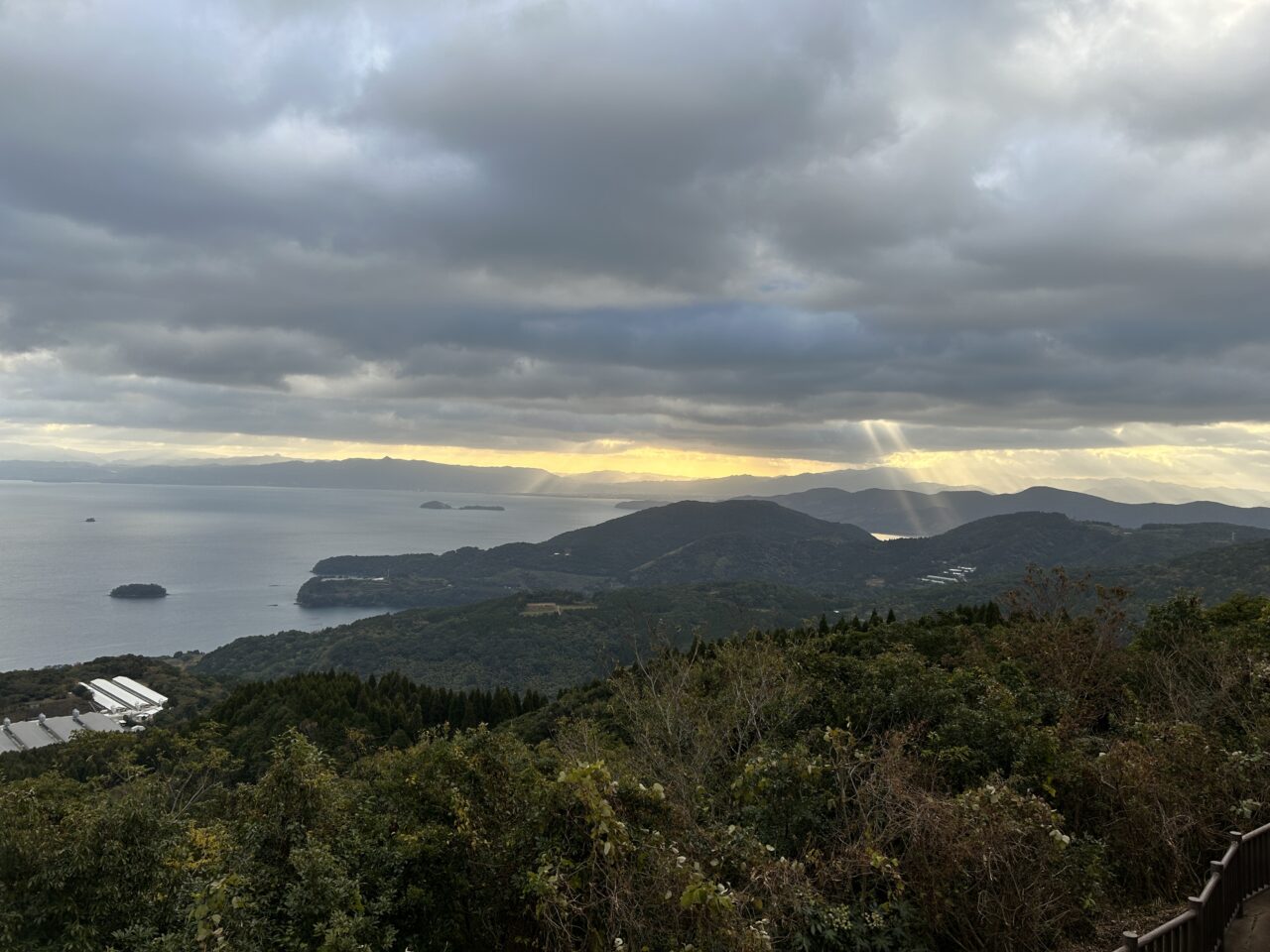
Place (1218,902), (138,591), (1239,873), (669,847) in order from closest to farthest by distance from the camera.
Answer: (1218,902), (1239,873), (669,847), (138,591)

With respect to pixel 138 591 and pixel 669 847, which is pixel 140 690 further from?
pixel 138 591

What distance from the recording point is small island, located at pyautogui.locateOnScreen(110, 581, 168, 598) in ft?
545

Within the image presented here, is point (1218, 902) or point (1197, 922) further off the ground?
point (1197, 922)

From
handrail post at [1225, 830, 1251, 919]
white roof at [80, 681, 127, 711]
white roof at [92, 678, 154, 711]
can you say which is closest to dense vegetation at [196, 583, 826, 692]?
white roof at [92, 678, 154, 711]

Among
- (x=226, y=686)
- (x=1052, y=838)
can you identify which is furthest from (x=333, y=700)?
(x=1052, y=838)

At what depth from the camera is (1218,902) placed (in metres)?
6.68

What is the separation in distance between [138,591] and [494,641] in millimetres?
105851

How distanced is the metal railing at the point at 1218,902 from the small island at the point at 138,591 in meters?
204

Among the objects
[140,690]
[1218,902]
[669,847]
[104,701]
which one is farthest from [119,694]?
[1218,902]

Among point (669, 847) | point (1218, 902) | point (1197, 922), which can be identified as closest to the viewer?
point (1197, 922)

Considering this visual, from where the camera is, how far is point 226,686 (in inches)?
3516

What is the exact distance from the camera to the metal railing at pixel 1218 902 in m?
5.79

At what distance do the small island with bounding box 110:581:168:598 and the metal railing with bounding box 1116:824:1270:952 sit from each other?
204m

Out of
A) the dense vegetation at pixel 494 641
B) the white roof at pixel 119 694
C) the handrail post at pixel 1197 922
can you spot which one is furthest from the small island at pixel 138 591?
the handrail post at pixel 1197 922
